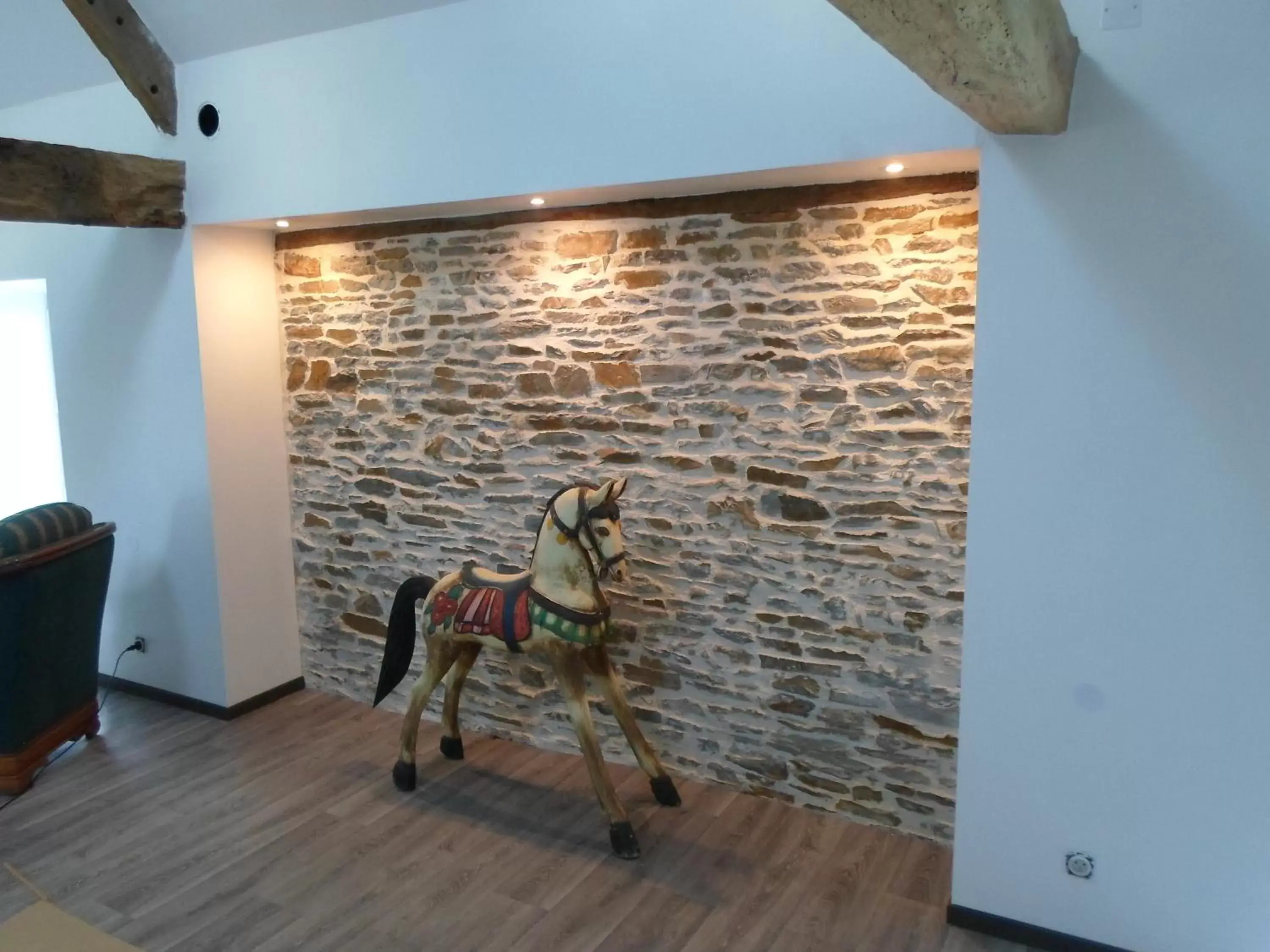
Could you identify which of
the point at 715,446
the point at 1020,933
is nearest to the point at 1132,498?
the point at 1020,933

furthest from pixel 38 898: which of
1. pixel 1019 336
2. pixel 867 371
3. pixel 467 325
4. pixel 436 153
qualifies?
pixel 1019 336

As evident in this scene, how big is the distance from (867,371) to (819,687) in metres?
1.27

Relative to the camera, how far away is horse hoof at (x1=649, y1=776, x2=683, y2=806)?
379 centimetres

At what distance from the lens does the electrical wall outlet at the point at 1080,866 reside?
2.79m

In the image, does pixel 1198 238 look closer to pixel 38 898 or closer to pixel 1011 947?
pixel 1011 947

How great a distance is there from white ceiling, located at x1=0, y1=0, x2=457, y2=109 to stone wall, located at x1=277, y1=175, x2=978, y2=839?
3.11 feet

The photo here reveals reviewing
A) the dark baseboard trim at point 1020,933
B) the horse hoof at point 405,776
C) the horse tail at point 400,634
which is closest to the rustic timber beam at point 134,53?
the horse tail at point 400,634

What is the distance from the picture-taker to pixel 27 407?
596 centimetres

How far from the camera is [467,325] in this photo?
4301 mm

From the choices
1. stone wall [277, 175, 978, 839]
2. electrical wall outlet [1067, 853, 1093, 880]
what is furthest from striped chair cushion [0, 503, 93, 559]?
electrical wall outlet [1067, 853, 1093, 880]

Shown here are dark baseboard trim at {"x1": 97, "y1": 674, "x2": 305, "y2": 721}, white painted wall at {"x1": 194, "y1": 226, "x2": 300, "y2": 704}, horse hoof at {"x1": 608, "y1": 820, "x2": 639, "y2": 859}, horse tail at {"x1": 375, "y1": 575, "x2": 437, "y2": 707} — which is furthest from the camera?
dark baseboard trim at {"x1": 97, "y1": 674, "x2": 305, "y2": 721}

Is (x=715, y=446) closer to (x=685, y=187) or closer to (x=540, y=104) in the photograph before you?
(x=685, y=187)

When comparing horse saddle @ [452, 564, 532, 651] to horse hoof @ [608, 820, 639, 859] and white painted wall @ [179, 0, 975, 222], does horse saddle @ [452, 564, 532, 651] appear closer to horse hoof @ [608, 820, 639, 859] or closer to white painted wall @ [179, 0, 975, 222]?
horse hoof @ [608, 820, 639, 859]

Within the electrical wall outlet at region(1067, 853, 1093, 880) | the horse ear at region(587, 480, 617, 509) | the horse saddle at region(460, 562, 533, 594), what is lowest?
the electrical wall outlet at region(1067, 853, 1093, 880)
